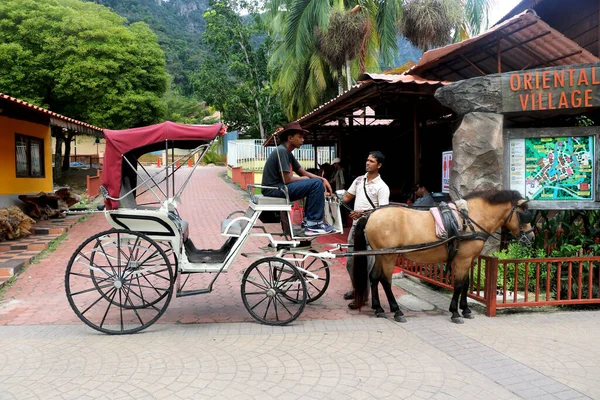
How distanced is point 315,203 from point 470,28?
653 inches

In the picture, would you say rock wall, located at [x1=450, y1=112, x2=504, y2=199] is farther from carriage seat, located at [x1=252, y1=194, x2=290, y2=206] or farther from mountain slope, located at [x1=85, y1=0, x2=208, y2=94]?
mountain slope, located at [x1=85, y1=0, x2=208, y2=94]

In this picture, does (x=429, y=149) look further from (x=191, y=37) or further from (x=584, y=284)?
(x=191, y=37)

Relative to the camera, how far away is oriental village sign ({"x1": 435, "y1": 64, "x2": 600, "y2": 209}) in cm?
610

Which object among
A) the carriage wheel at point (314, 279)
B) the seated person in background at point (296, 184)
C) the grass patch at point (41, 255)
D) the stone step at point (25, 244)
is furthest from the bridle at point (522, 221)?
the stone step at point (25, 244)

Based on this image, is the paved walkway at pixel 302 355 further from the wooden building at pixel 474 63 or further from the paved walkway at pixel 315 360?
the wooden building at pixel 474 63

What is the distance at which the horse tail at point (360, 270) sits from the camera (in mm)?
5844

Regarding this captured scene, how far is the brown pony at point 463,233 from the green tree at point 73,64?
20.7 meters

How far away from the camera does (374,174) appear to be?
5.98 m

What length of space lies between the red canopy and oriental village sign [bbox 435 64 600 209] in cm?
354

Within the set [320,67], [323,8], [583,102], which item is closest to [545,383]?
[583,102]

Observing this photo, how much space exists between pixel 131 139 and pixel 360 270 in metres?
3.13

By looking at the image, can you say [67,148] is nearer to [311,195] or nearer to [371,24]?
[371,24]

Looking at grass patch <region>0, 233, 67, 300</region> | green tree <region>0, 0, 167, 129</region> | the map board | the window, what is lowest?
grass patch <region>0, 233, 67, 300</region>

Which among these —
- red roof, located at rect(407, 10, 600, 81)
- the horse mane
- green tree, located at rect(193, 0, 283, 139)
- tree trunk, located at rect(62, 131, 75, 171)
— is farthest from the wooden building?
tree trunk, located at rect(62, 131, 75, 171)
